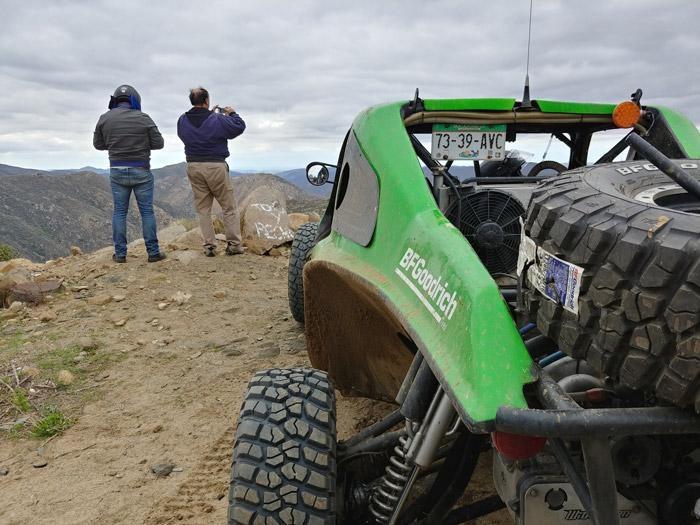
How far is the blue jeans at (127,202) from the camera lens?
7.76m

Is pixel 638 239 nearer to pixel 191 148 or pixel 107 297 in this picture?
pixel 107 297

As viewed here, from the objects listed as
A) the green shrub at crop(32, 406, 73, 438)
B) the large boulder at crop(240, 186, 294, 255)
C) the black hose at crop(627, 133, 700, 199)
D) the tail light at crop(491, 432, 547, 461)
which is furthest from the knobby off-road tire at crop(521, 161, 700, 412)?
the large boulder at crop(240, 186, 294, 255)

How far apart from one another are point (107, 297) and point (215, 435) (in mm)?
3451

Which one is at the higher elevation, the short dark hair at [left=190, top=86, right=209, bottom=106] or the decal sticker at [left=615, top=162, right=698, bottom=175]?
the short dark hair at [left=190, top=86, right=209, bottom=106]

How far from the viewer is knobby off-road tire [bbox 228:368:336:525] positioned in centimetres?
196

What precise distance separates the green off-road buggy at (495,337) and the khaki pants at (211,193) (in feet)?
16.2

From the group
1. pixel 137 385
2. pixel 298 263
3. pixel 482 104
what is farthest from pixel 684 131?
pixel 137 385

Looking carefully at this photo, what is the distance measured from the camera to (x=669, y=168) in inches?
56.6

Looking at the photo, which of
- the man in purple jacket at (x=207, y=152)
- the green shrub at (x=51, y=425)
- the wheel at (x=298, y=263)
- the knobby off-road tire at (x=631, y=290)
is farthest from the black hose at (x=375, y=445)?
the man in purple jacket at (x=207, y=152)

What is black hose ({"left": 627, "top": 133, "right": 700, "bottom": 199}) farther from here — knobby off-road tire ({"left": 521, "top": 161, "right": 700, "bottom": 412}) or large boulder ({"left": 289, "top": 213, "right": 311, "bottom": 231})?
large boulder ({"left": 289, "top": 213, "right": 311, "bottom": 231})

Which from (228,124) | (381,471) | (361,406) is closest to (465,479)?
(381,471)

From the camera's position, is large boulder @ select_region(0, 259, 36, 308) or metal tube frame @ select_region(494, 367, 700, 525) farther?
large boulder @ select_region(0, 259, 36, 308)

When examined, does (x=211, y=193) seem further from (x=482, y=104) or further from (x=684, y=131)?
(x=684, y=131)

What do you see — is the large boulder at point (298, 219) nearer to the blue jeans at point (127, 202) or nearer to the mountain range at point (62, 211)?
the blue jeans at point (127, 202)
